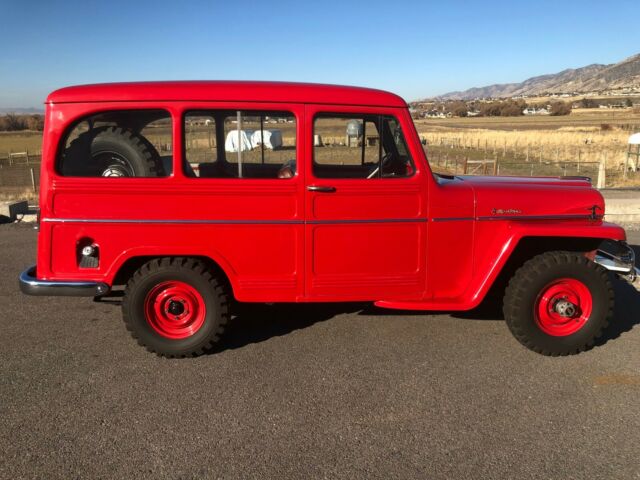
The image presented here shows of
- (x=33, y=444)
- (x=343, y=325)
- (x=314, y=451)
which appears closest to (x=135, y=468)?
(x=33, y=444)

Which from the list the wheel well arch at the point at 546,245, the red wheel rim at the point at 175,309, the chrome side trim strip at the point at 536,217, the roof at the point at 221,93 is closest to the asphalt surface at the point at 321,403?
the red wheel rim at the point at 175,309

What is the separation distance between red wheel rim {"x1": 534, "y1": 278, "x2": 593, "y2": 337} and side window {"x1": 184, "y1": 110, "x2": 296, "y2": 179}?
227 centimetres

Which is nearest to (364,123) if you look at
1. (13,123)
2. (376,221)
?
(376,221)

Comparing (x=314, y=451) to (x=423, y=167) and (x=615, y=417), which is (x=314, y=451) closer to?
(x=615, y=417)

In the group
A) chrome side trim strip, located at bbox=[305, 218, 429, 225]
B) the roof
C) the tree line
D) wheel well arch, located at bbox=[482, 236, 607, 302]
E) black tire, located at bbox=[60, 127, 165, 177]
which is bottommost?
wheel well arch, located at bbox=[482, 236, 607, 302]

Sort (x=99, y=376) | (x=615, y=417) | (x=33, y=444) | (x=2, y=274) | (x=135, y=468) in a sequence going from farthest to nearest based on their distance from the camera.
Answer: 1. (x=2, y=274)
2. (x=99, y=376)
3. (x=615, y=417)
4. (x=33, y=444)
5. (x=135, y=468)

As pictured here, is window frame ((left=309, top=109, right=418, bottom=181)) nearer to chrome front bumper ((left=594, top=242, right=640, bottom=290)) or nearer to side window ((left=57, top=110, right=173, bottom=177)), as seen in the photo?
side window ((left=57, top=110, right=173, bottom=177))

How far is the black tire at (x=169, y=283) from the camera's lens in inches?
156

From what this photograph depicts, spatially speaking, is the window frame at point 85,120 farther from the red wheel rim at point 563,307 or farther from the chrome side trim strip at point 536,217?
the red wheel rim at point 563,307

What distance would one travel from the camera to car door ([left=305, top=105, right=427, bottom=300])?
3941 millimetres

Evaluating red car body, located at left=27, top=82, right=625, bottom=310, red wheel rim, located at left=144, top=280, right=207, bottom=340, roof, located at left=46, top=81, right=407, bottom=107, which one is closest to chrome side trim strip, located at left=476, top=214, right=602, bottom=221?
red car body, located at left=27, top=82, right=625, bottom=310

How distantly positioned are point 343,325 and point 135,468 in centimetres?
235

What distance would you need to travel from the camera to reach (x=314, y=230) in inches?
156

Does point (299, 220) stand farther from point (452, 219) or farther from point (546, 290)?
point (546, 290)
